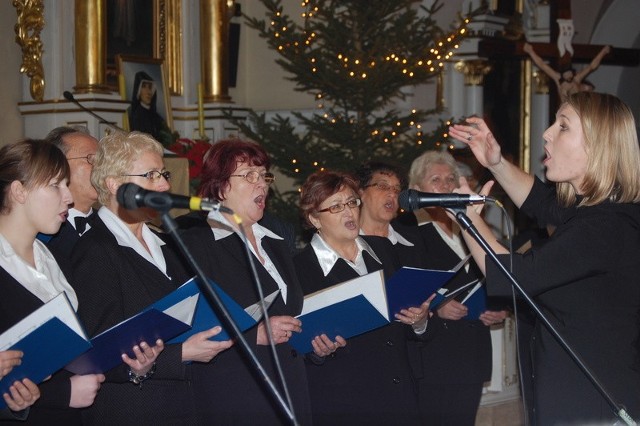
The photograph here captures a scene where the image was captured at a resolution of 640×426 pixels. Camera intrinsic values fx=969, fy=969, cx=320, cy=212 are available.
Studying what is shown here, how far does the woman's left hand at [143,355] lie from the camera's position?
314cm

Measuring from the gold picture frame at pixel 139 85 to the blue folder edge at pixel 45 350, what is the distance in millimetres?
4741

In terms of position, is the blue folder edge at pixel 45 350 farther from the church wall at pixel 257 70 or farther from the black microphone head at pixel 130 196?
the church wall at pixel 257 70

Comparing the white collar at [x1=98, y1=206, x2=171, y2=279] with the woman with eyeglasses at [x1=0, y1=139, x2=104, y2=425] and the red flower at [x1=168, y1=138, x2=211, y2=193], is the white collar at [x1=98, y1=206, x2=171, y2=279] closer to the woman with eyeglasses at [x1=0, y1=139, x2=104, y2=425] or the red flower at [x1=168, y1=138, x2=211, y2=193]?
the woman with eyeglasses at [x1=0, y1=139, x2=104, y2=425]

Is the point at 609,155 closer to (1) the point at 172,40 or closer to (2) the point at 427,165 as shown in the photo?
(2) the point at 427,165

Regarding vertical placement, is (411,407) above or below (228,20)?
below

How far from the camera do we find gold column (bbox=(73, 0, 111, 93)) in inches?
286

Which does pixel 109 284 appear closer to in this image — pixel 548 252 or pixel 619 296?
pixel 548 252

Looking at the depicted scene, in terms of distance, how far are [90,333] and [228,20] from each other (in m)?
6.02

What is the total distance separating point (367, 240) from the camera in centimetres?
468

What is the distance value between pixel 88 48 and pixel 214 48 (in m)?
1.60

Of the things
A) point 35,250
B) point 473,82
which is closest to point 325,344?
point 35,250

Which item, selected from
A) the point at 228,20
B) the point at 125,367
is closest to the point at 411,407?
the point at 125,367

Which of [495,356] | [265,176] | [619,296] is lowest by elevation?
[495,356]

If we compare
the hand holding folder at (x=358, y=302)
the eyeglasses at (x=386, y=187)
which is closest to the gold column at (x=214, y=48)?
the eyeglasses at (x=386, y=187)
